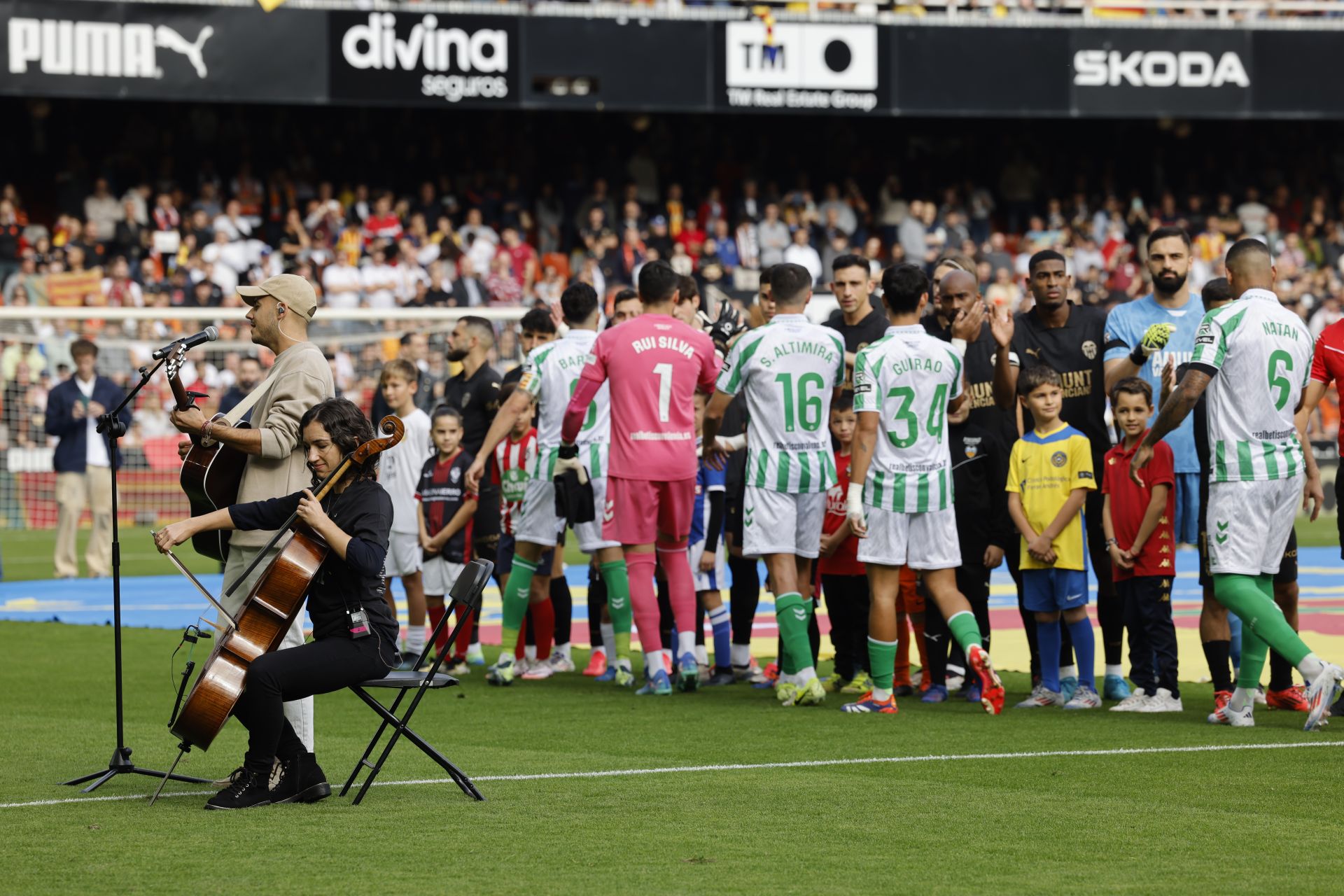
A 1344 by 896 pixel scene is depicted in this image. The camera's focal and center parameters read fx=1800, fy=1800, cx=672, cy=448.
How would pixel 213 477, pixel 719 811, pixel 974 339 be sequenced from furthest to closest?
pixel 974 339, pixel 213 477, pixel 719 811

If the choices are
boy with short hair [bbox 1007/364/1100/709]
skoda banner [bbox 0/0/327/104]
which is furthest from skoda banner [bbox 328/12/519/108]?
boy with short hair [bbox 1007/364/1100/709]

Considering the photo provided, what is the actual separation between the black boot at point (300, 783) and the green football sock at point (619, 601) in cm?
362

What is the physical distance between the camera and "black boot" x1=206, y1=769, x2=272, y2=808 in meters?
6.85

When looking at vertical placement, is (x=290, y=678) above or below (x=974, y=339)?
below

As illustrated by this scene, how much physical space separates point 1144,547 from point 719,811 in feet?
12.0

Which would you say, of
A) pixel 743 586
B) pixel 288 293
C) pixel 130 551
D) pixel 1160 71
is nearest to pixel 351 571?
pixel 288 293

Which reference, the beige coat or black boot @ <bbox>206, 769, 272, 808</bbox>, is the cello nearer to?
black boot @ <bbox>206, 769, 272, 808</bbox>

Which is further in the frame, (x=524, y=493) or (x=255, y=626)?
(x=524, y=493)

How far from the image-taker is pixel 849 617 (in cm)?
1055

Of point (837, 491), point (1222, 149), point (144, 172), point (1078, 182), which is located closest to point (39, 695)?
point (837, 491)

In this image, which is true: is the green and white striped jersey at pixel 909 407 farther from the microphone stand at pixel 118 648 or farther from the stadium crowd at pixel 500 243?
the stadium crowd at pixel 500 243

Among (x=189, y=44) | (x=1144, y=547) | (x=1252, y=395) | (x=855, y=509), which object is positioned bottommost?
(x=1144, y=547)

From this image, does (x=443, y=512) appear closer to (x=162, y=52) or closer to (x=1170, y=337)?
(x=1170, y=337)

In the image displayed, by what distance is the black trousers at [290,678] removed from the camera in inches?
267
